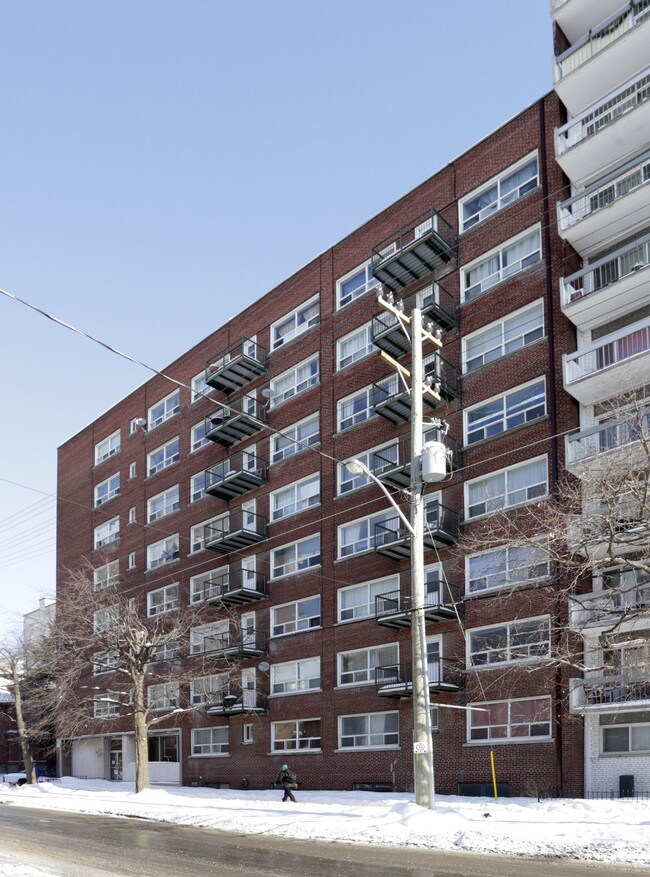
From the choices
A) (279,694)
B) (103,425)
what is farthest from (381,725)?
(103,425)

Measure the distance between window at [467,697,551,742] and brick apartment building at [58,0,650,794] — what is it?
0.22 feet

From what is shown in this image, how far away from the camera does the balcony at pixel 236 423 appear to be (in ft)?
145

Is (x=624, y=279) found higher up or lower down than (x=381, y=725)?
higher up

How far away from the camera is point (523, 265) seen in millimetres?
33281

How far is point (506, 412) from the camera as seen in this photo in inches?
1288

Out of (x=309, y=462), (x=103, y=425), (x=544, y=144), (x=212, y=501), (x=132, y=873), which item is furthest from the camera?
(x=103, y=425)

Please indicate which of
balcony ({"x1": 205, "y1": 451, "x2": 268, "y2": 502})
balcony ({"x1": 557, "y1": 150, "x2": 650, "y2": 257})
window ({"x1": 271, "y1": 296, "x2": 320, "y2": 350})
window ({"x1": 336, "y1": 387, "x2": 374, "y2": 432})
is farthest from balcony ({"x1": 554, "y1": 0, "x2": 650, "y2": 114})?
balcony ({"x1": 205, "y1": 451, "x2": 268, "y2": 502})

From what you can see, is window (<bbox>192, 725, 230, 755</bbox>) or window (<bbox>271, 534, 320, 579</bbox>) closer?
window (<bbox>271, 534, 320, 579</bbox>)

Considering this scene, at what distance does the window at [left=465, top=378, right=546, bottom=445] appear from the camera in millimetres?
31656

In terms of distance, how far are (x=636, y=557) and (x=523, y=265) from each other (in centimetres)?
1164

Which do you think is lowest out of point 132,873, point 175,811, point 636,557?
point 175,811

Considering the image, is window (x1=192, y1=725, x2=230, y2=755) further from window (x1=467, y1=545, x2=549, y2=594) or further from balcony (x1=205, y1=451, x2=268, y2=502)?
window (x1=467, y1=545, x2=549, y2=594)

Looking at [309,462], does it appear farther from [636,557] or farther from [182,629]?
[636,557]

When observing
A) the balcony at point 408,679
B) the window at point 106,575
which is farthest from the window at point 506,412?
the window at point 106,575
